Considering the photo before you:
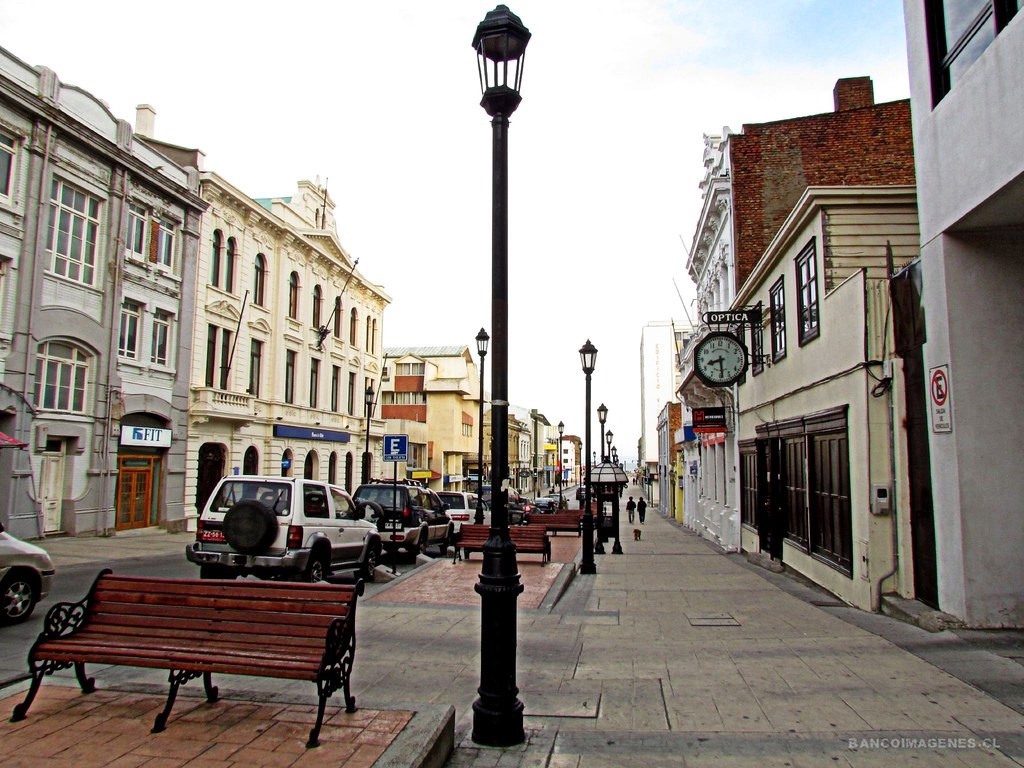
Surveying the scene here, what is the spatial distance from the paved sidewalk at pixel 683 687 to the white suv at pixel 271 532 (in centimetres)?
148

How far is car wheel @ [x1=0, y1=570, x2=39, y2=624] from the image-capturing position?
8.69m

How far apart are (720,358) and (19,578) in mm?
12984

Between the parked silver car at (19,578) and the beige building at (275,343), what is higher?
the beige building at (275,343)

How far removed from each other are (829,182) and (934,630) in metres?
16.2

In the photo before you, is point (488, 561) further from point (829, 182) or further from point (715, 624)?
point (829, 182)

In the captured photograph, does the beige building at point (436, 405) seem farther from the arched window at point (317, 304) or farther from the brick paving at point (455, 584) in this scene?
the brick paving at point (455, 584)

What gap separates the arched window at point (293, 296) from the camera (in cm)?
3562

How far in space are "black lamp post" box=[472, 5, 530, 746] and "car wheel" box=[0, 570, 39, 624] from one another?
656 cm

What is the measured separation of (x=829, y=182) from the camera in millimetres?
21266

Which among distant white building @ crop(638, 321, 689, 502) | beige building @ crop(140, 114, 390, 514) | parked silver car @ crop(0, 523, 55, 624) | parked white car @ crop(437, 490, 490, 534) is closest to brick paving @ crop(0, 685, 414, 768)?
parked silver car @ crop(0, 523, 55, 624)

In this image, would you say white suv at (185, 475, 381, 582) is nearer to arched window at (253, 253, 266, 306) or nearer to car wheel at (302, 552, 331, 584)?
car wheel at (302, 552, 331, 584)

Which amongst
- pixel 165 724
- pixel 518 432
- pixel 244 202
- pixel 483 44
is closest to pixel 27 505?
pixel 244 202

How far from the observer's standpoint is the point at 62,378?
71.4ft

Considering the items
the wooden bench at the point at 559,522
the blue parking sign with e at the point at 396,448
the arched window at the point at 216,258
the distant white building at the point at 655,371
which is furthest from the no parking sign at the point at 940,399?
the distant white building at the point at 655,371
